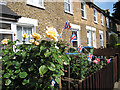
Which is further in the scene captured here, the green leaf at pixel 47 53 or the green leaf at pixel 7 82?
the green leaf at pixel 7 82

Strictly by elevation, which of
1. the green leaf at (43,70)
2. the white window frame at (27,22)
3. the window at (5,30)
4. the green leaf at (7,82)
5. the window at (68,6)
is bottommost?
the green leaf at (7,82)

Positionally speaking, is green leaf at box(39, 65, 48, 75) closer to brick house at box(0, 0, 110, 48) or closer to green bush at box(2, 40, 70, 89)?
green bush at box(2, 40, 70, 89)

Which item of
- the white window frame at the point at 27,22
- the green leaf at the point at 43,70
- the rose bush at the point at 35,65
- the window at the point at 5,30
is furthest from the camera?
the white window frame at the point at 27,22

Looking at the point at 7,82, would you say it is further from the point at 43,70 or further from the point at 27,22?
the point at 27,22

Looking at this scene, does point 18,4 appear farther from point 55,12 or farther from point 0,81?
point 0,81

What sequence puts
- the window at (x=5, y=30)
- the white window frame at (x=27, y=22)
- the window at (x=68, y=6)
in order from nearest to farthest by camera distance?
the window at (x=5, y=30) → the white window frame at (x=27, y=22) → the window at (x=68, y=6)

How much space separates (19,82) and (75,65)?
204 centimetres

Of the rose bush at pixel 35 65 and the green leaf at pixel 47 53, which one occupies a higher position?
the green leaf at pixel 47 53

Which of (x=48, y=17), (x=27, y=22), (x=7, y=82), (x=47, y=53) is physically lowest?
(x=7, y=82)

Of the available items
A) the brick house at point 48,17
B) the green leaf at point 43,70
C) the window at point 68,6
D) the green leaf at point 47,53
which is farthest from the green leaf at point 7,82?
the window at point 68,6

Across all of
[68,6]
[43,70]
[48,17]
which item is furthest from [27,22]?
[68,6]

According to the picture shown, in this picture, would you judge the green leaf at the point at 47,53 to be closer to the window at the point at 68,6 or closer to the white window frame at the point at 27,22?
the white window frame at the point at 27,22

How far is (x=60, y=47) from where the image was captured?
208 centimetres

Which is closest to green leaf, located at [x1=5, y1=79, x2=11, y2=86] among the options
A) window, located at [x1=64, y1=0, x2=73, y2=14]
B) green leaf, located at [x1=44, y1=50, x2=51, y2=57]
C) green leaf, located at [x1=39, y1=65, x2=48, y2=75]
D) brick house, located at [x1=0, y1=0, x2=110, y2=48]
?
green leaf, located at [x1=39, y1=65, x2=48, y2=75]
